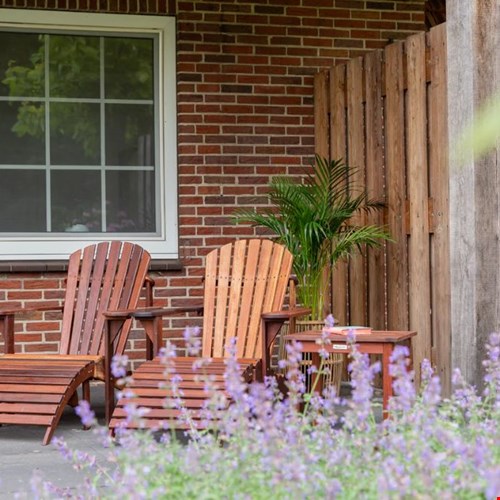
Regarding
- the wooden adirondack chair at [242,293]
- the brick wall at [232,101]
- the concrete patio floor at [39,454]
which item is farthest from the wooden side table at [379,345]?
the brick wall at [232,101]

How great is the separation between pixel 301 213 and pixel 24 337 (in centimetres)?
191

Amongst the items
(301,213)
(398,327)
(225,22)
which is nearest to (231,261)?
(301,213)

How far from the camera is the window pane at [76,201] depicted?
655cm

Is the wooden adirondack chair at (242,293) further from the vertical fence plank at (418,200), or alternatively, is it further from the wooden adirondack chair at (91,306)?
the vertical fence plank at (418,200)

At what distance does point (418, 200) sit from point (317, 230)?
1.94ft

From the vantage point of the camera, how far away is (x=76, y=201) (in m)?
6.58

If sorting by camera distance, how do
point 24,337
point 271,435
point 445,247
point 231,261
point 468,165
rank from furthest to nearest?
point 24,337 → point 231,261 → point 445,247 → point 468,165 → point 271,435

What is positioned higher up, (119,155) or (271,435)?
(119,155)

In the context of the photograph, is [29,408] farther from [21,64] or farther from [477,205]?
[21,64]

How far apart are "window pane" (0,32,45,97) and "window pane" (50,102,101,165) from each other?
189 millimetres

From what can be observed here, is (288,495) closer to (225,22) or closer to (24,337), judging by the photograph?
(24,337)

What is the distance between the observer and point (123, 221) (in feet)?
21.8

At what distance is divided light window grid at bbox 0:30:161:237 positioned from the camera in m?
6.52

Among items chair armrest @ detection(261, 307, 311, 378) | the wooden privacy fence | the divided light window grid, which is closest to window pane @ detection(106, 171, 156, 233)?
the divided light window grid
